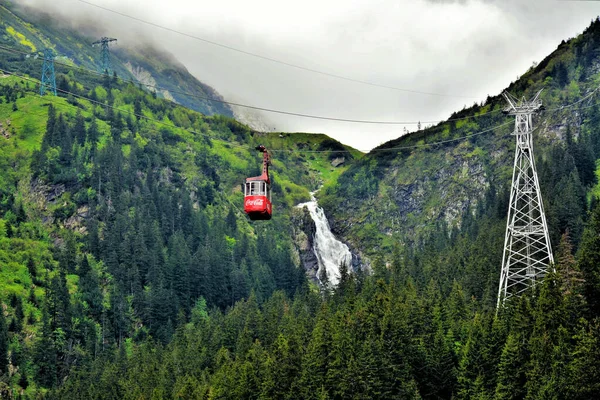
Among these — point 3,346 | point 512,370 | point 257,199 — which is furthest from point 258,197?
point 3,346

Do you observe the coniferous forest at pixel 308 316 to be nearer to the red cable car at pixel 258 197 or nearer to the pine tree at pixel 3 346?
the pine tree at pixel 3 346

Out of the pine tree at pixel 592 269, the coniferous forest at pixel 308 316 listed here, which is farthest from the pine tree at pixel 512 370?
the pine tree at pixel 592 269

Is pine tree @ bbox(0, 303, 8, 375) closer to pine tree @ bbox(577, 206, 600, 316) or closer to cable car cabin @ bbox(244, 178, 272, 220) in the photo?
cable car cabin @ bbox(244, 178, 272, 220)

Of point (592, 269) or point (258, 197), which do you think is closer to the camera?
point (258, 197)

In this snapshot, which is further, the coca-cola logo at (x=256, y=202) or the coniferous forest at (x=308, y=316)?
the coniferous forest at (x=308, y=316)

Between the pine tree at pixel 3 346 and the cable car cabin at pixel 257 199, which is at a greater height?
the cable car cabin at pixel 257 199

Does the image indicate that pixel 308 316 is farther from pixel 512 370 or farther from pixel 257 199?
pixel 257 199

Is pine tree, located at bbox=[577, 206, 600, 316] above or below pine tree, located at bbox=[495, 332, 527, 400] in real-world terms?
above

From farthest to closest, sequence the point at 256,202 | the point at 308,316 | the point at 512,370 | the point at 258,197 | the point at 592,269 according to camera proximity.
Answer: the point at 308,316 → the point at 592,269 → the point at 512,370 → the point at 258,197 → the point at 256,202

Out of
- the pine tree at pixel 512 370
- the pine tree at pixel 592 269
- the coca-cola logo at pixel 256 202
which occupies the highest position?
the coca-cola logo at pixel 256 202


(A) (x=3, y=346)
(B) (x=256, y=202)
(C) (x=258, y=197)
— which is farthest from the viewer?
(A) (x=3, y=346)

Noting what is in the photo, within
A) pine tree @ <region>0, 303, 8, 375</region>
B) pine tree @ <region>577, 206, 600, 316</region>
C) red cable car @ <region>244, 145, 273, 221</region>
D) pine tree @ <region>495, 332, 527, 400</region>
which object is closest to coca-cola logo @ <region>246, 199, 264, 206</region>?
red cable car @ <region>244, 145, 273, 221</region>
